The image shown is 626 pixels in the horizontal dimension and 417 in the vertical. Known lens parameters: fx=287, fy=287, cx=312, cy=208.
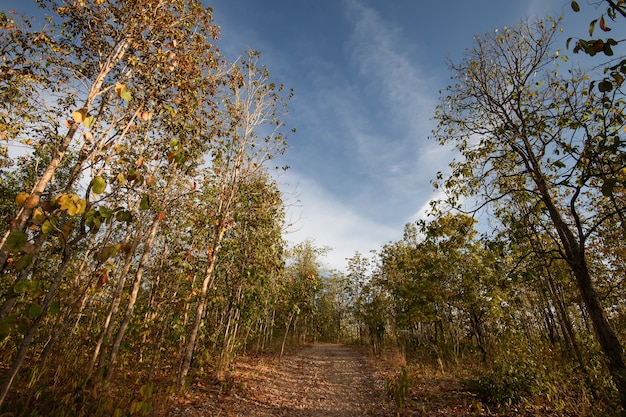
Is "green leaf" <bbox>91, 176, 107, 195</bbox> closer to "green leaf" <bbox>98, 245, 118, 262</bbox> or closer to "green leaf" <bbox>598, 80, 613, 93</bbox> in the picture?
"green leaf" <bbox>98, 245, 118, 262</bbox>

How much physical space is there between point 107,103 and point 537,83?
9.84m

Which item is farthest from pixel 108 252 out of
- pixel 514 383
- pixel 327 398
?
pixel 327 398

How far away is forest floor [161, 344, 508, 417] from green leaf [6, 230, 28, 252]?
20.8ft

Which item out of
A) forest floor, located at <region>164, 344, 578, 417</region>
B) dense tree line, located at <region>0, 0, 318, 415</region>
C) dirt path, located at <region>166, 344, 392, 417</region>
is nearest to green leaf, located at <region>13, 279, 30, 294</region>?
dense tree line, located at <region>0, 0, 318, 415</region>

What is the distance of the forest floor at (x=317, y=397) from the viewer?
23.1ft

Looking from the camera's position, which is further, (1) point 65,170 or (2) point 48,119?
(1) point 65,170

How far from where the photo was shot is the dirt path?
7457 mm

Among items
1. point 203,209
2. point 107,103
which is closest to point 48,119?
point 107,103

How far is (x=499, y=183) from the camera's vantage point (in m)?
7.66

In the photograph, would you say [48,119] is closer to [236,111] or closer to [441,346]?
[236,111]

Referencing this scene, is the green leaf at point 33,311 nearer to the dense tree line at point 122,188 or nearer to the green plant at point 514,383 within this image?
the dense tree line at point 122,188

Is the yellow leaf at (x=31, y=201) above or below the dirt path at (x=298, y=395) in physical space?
above

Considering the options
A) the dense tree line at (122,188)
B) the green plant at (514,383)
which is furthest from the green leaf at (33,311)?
the green plant at (514,383)

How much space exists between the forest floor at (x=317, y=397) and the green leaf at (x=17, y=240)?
635 centimetres
